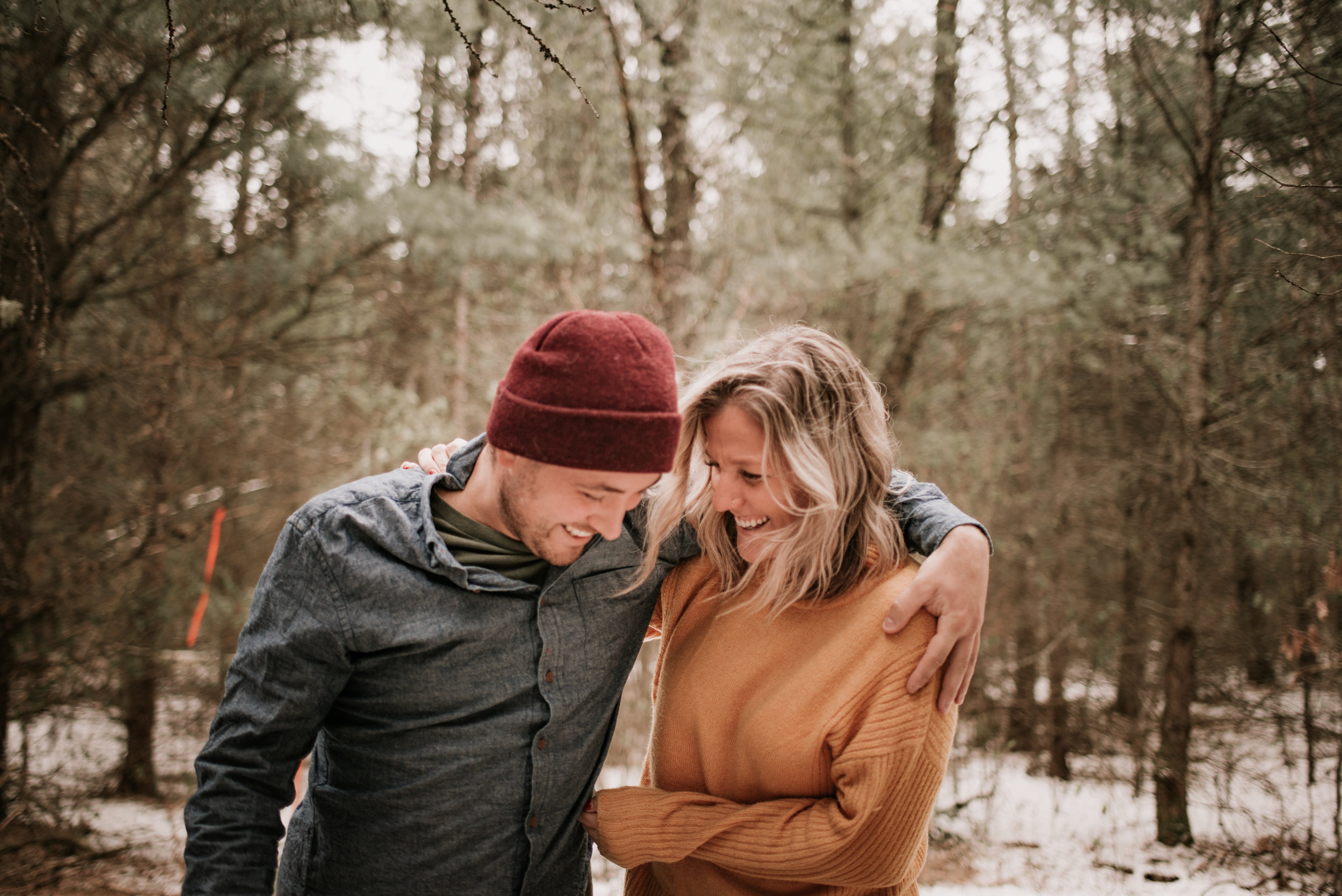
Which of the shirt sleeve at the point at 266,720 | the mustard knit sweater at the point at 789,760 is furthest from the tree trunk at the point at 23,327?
the mustard knit sweater at the point at 789,760

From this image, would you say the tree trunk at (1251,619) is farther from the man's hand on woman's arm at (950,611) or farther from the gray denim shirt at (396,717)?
the gray denim shirt at (396,717)

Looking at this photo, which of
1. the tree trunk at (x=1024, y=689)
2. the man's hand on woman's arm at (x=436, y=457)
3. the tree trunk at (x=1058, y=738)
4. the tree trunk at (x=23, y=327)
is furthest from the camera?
the tree trunk at (x=1024, y=689)

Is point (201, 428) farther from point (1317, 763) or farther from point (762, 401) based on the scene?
A: point (1317, 763)

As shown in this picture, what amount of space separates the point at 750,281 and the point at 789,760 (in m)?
5.19

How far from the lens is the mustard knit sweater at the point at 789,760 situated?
1.45 meters

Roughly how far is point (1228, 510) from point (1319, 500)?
1.43 m

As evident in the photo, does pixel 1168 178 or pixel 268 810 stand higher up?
pixel 1168 178

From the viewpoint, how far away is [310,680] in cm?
134

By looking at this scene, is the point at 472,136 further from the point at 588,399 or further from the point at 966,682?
the point at 966,682

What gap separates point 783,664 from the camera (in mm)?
1640

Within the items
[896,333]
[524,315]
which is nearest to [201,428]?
[524,315]

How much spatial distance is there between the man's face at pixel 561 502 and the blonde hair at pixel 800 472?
21cm

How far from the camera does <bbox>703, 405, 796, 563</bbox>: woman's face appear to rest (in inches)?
65.4

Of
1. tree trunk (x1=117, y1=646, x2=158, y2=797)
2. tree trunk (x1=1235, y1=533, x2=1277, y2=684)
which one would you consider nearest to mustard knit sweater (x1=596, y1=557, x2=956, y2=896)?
tree trunk (x1=1235, y1=533, x2=1277, y2=684)
